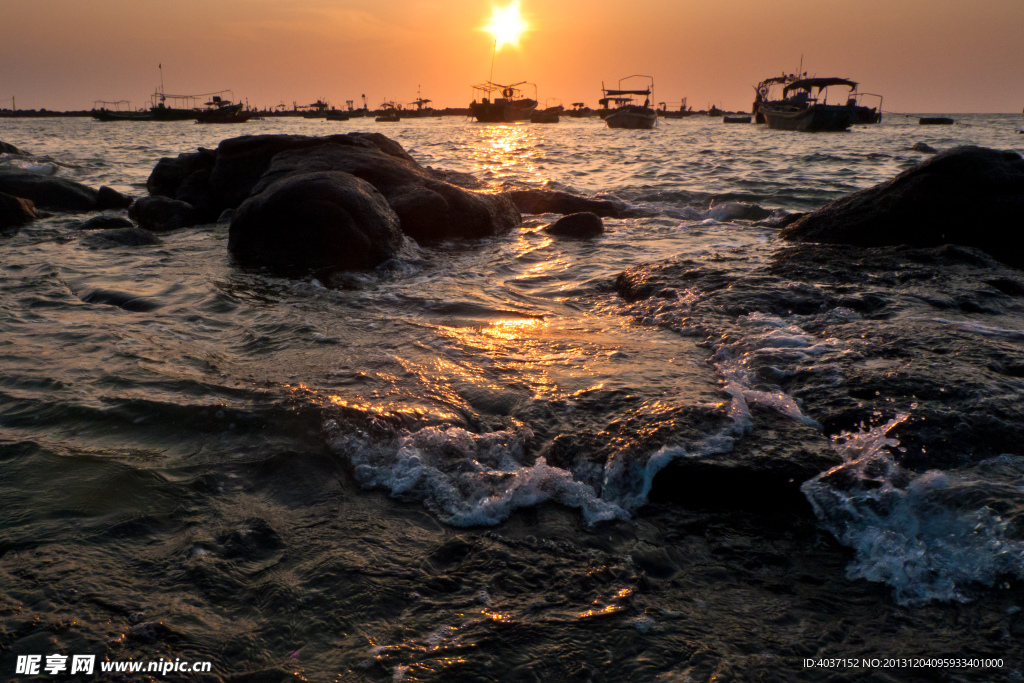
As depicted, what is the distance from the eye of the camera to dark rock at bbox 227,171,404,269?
713 centimetres

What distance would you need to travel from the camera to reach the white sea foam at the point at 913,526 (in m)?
2.16

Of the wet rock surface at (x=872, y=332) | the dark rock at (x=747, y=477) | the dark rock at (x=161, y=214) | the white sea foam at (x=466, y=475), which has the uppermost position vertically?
the dark rock at (x=161, y=214)

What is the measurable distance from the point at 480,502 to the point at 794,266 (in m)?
4.88

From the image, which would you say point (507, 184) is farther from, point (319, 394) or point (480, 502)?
point (480, 502)

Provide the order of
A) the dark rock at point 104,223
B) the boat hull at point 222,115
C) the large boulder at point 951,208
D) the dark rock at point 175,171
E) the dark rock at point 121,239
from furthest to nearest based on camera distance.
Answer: the boat hull at point 222,115 → the dark rock at point 175,171 → the dark rock at point 104,223 → the dark rock at point 121,239 → the large boulder at point 951,208

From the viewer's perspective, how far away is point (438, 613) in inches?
80.9

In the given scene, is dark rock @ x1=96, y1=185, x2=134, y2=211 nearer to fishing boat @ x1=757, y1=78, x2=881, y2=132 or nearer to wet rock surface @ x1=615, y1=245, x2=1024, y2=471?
wet rock surface @ x1=615, y1=245, x2=1024, y2=471

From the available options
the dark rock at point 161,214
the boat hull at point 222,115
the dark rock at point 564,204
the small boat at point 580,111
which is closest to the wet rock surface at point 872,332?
Answer: the dark rock at point 564,204

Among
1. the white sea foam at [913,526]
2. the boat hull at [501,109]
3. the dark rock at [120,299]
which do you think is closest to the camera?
the white sea foam at [913,526]

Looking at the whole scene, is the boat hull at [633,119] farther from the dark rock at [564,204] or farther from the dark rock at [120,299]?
the dark rock at [120,299]

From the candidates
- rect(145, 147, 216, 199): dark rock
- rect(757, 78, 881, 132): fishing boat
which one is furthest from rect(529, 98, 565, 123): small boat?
rect(145, 147, 216, 199): dark rock

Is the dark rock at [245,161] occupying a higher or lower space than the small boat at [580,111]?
lower

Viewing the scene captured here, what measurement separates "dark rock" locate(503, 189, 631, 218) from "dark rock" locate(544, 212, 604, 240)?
1878 millimetres

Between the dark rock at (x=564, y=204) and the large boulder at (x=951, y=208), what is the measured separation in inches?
181
